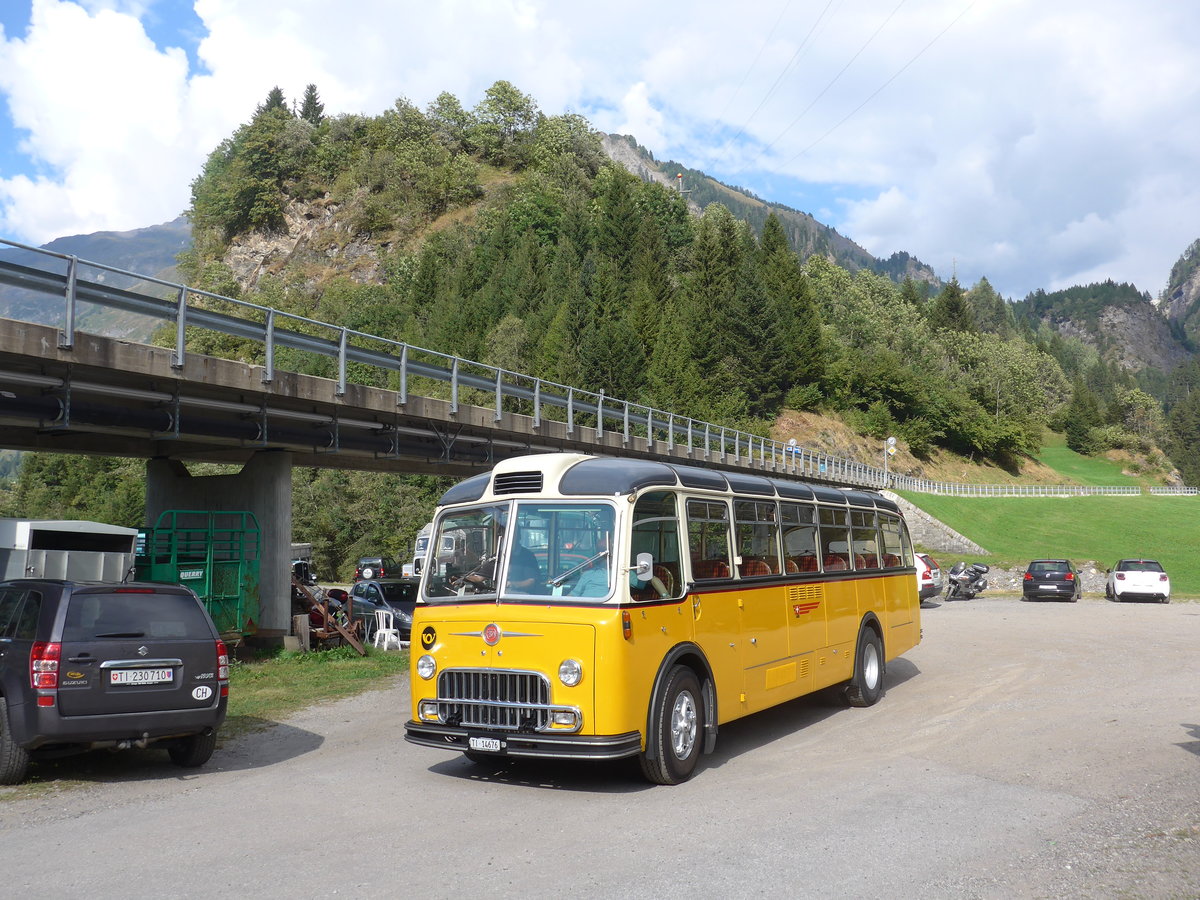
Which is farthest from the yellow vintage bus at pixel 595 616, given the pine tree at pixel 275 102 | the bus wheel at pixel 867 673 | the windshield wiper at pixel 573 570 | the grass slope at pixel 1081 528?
the pine tree at pixel 275 102

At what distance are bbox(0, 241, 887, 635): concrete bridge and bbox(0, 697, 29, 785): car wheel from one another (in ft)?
20.8

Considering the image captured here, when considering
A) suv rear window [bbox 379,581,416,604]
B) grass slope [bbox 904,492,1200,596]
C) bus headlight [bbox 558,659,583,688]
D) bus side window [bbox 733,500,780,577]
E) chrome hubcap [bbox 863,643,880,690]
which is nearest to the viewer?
bus headlight [bbox 558,659,583,688]

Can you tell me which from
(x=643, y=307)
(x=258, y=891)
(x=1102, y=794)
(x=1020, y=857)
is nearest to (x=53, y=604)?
(x=258, y=891)

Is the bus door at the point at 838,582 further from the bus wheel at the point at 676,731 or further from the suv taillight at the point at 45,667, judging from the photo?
the suv taillight at the point at 45,667

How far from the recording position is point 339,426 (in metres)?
20.5

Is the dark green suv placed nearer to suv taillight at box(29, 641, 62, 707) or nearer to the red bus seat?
suv taillight at box(29, 641, 62, 707)

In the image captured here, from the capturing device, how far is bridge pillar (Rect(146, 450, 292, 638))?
62.4 feet

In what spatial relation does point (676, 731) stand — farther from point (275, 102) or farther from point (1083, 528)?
point (275, 102)

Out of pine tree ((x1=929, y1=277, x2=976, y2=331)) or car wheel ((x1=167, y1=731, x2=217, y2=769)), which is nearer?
car wheel ((x1=167, y1=731, x2=217, y2=769))

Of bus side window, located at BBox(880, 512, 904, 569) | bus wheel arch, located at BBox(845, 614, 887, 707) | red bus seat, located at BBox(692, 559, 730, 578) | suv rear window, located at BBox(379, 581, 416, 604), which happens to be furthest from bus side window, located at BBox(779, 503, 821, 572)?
suv rear window, located at BBox(379, 581, 416, 604)

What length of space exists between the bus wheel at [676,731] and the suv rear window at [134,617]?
428 cm

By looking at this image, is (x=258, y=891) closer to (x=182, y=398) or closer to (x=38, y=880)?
(x=38, y=880)

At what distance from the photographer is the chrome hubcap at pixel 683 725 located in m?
8.68

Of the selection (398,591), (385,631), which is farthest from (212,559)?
(398,591)
